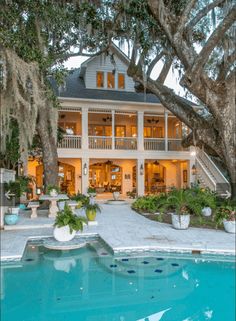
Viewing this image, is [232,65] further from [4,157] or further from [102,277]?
[4,157]

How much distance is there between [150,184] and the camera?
66.3 feet

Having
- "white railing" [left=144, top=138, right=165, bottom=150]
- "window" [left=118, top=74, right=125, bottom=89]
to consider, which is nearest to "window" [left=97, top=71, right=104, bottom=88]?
"window" [left=118, top=74, right=125, bottom=89]

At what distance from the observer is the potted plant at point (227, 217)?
7672 millimetres

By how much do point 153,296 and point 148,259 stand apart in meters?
1.51

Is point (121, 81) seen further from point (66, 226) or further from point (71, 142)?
point (66, 226)

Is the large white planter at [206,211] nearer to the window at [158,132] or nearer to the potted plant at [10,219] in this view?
the potted plant at [10,219]

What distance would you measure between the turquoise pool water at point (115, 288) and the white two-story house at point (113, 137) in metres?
9.35

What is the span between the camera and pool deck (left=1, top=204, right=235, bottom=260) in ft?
20.4

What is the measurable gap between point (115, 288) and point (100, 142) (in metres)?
11.6

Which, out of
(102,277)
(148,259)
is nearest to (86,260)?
(102,277)

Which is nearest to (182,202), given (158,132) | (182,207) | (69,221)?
(182,207)

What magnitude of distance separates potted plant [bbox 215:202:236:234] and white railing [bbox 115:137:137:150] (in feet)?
27.9

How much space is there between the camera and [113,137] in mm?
15750

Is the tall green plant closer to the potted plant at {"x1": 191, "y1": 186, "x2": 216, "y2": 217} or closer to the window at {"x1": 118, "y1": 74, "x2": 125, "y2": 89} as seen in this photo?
the potted plant at {"x1": 191, "y1": 186, "x2": 216, "y2": 217}
